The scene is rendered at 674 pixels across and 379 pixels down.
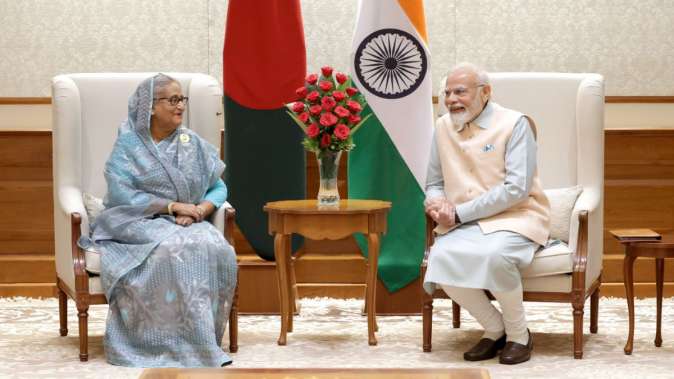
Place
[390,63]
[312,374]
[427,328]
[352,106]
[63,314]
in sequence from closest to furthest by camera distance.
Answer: [312,374], [427,328], [352,106], [63,314], [390,63]

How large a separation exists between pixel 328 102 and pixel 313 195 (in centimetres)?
177

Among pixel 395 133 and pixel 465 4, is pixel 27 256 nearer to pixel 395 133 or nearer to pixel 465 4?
pixel 395 133

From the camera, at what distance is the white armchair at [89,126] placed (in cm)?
532

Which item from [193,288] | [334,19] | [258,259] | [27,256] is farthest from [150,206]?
[334,19]

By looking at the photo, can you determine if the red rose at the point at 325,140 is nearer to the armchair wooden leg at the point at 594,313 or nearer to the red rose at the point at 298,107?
the red rose at the point at 298,107

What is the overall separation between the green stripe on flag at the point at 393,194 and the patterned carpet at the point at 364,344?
327 millimetres

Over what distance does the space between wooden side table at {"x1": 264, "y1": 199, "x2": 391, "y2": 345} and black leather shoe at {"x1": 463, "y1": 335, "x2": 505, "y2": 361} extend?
0.47 metres

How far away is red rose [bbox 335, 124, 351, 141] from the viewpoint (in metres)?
5.23

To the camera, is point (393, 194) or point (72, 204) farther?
point (393, 194)

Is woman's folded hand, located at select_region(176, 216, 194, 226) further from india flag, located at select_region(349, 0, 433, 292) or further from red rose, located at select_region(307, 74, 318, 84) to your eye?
india flag, located at select_region(349, 0, 433, 292)

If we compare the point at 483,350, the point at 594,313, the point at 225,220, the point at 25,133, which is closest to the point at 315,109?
the point at 225,220

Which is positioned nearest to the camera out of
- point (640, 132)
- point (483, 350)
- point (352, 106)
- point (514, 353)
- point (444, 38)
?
point (514, 353)

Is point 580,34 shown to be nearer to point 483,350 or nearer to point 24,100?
point 483,350

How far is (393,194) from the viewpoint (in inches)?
237
